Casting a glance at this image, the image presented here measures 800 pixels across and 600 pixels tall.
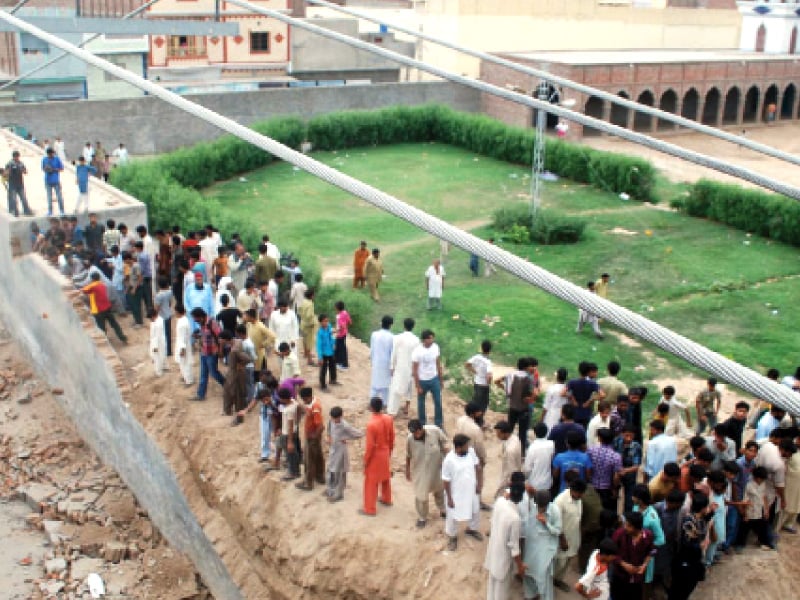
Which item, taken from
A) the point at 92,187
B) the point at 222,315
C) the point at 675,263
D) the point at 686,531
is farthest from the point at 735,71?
the point at 686,531

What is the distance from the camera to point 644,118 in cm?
3834

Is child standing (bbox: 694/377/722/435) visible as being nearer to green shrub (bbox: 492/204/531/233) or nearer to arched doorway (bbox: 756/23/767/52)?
green shrub (bbox: 492/204/531/233)

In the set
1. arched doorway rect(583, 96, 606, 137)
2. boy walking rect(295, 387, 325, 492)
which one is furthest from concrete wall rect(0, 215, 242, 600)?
arched doorway rect(583, 96, 606, 137)

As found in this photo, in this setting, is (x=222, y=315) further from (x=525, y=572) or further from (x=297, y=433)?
(x=525, y=572)

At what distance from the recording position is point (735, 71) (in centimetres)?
3850

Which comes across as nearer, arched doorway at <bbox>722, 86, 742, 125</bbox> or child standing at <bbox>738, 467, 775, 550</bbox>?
child standing at <bbox>738, 467, 775, 550</bbox>

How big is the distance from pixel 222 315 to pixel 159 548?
3.21 meters

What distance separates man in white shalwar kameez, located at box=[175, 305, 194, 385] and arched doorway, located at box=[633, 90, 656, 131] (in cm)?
2795

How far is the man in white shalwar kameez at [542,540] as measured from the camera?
791 centimetres

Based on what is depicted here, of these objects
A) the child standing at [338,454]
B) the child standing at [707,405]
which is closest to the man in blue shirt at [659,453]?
the child standing at [707,405]

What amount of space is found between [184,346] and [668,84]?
28913 millimetres

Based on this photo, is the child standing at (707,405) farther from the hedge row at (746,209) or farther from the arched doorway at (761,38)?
the arched doorway at (761,38)

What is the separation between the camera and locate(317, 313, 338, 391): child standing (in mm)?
11906

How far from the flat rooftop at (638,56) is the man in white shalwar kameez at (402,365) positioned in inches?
983
